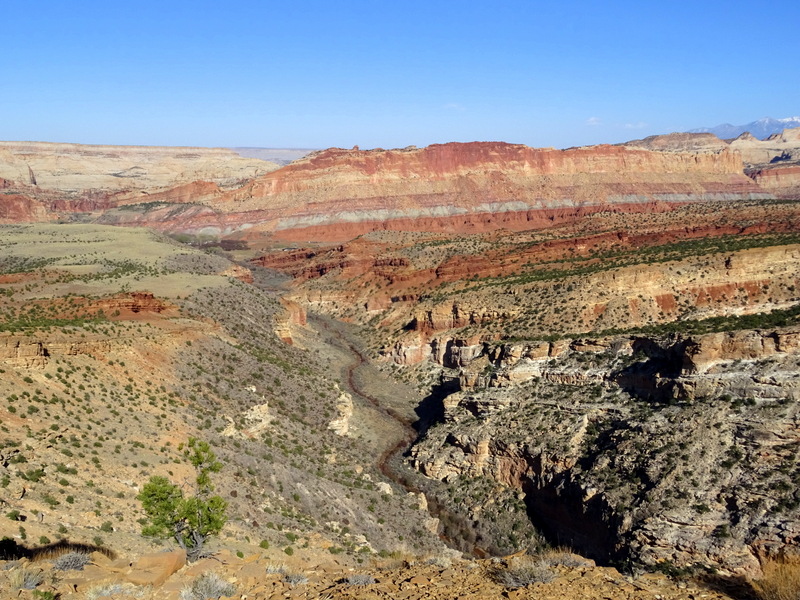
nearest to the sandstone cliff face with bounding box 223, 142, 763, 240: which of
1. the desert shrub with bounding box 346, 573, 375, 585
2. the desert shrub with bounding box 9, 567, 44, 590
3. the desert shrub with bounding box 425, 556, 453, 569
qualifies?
the desert shrub with bounding box 425, 556, 453, 569

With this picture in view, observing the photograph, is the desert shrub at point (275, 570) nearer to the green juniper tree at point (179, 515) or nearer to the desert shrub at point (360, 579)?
the desert shrub at point (360, 579)

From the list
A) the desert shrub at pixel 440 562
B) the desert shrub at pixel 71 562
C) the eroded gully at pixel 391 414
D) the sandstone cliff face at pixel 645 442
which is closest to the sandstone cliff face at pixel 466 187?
the eroded gully at pixel 391 414

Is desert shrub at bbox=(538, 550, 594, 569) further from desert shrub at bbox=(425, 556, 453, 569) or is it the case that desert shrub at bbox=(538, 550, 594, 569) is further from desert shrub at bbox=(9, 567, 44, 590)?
desert shrub at bbox=(9, 567, 44, 590)

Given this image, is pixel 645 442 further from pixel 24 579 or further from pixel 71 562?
pixel 24 579

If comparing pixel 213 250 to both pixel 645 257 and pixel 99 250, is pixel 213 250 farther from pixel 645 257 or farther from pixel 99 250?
pixel 645 257

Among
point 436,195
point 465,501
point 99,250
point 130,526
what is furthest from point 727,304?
point 436,195
